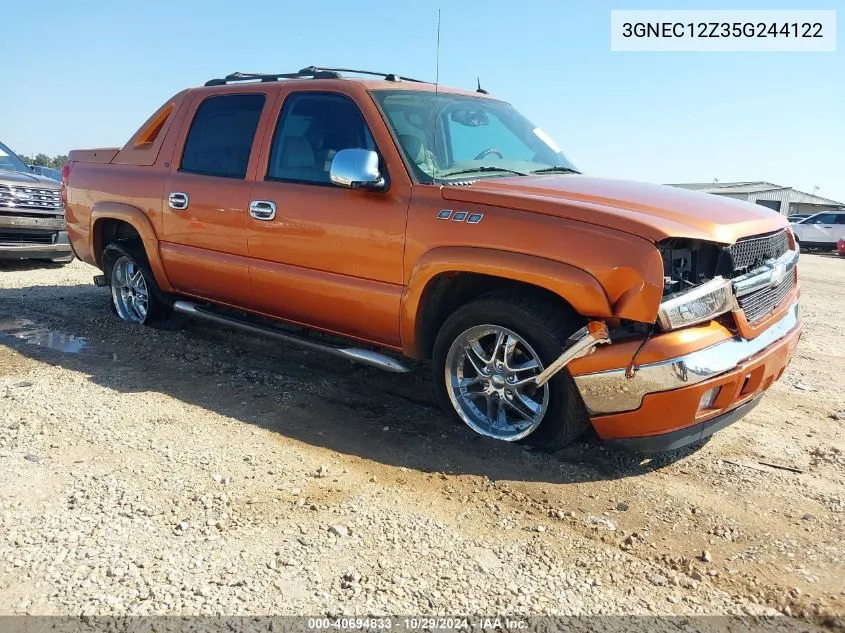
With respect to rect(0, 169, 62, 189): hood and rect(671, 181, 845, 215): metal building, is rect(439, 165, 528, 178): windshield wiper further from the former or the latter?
rect(671, 181, 845, 215): metal building

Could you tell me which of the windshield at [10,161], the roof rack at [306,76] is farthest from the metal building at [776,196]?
the roof rack at [306,76]

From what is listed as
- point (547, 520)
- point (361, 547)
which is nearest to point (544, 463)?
point (547, 520)

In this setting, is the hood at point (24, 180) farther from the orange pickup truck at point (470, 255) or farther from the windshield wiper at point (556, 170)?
the windshield wiper at point (556, 170)

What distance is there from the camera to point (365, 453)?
366 centimetres

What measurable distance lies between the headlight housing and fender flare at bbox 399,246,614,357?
251 millimetres

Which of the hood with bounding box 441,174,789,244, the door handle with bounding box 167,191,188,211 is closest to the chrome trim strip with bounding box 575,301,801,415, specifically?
the hood with bounding box 441,174,789,244

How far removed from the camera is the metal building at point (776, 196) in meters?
42.8

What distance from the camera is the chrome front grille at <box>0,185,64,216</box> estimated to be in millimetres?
8828

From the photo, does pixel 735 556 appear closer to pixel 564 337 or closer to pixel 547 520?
pixel 547 520

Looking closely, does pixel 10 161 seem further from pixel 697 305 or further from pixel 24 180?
pixel 697 305

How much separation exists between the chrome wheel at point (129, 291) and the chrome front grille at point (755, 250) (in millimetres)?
4635

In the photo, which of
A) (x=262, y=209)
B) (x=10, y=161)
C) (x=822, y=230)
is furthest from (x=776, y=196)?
(x=262, y=209)

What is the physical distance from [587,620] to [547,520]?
670 mm

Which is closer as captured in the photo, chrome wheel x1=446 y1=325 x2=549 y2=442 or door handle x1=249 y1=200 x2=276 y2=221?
chrome wheel x1=446 y1=325 x2=549 y2=442
